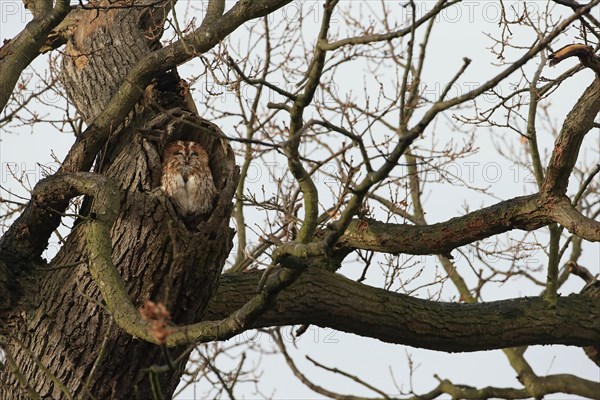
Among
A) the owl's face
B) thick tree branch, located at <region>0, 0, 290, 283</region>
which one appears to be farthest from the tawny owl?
thick tree branch, located at <region>0, 0, 290, 283</region>

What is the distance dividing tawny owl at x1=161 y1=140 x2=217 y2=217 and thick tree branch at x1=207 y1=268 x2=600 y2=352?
759 mm

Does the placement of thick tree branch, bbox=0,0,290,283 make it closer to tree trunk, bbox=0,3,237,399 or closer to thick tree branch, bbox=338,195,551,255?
tree trunk, bbox=0,3,237,399

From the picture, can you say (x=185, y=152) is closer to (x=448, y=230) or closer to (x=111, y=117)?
(x=111, y=117)

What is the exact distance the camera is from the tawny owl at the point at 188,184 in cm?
468

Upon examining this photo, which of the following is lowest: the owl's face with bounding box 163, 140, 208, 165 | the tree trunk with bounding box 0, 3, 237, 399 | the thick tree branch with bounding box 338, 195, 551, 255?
the tree trunk with bounding box 0, 3, 237, 399

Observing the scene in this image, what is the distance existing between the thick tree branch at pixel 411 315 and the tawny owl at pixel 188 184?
76cm

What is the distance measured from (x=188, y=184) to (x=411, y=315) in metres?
1.77

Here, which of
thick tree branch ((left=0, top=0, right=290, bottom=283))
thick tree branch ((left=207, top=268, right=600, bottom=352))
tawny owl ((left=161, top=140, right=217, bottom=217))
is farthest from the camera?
thick tree branch ((left=207, top=268, right=600, bottom=352))

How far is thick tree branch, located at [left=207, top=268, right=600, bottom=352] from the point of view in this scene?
5270 millimetres

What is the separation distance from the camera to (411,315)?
5.45 meters

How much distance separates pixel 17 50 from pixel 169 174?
152cm

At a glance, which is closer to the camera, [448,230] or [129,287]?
[129,287]

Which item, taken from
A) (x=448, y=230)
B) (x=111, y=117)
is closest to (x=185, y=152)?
(x=111, y=117)

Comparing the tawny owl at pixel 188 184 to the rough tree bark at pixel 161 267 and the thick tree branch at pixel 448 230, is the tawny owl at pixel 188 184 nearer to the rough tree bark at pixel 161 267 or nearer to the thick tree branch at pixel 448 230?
the rough tree bark at pixel 161 267
